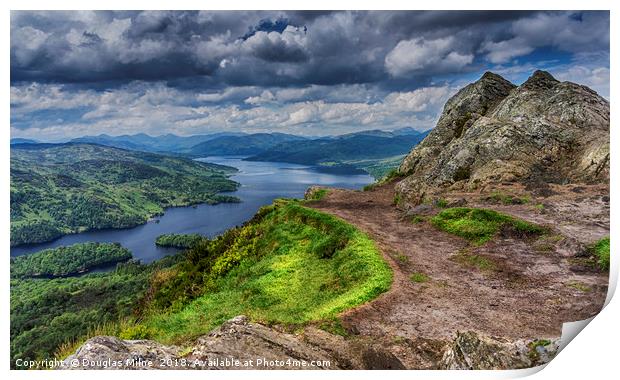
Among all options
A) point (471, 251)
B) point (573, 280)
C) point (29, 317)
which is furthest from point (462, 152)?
point (29, 317)

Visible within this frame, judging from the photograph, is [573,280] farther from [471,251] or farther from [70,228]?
[70,228]

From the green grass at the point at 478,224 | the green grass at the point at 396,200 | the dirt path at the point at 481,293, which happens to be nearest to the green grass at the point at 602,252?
the dirt path at the point at 481,293

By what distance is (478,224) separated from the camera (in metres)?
15.4

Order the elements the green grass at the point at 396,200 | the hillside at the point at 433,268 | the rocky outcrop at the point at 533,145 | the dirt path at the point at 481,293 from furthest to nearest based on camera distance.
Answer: the green grass at the point at 396,200, the rocky outcrop at the point at 533,145, the dirt path at the point at 481,293, the hillside at the point at 433,268

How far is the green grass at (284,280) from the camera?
35.6ft

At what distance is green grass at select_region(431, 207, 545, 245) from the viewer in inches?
570

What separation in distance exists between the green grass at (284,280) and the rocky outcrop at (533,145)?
8964 millimetres

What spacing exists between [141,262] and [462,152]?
109 m

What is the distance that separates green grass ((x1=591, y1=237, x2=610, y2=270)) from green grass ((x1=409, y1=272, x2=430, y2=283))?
524 centimetres

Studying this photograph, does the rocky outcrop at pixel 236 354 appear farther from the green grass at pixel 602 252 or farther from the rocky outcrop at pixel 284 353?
the green grass at pixel 602 252

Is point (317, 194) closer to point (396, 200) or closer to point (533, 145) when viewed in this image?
point (396, 200)

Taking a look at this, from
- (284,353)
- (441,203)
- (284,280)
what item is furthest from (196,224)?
(284,353)

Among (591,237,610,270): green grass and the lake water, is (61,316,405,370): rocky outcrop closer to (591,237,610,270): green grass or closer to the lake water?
(591,237,610,270): green grass
